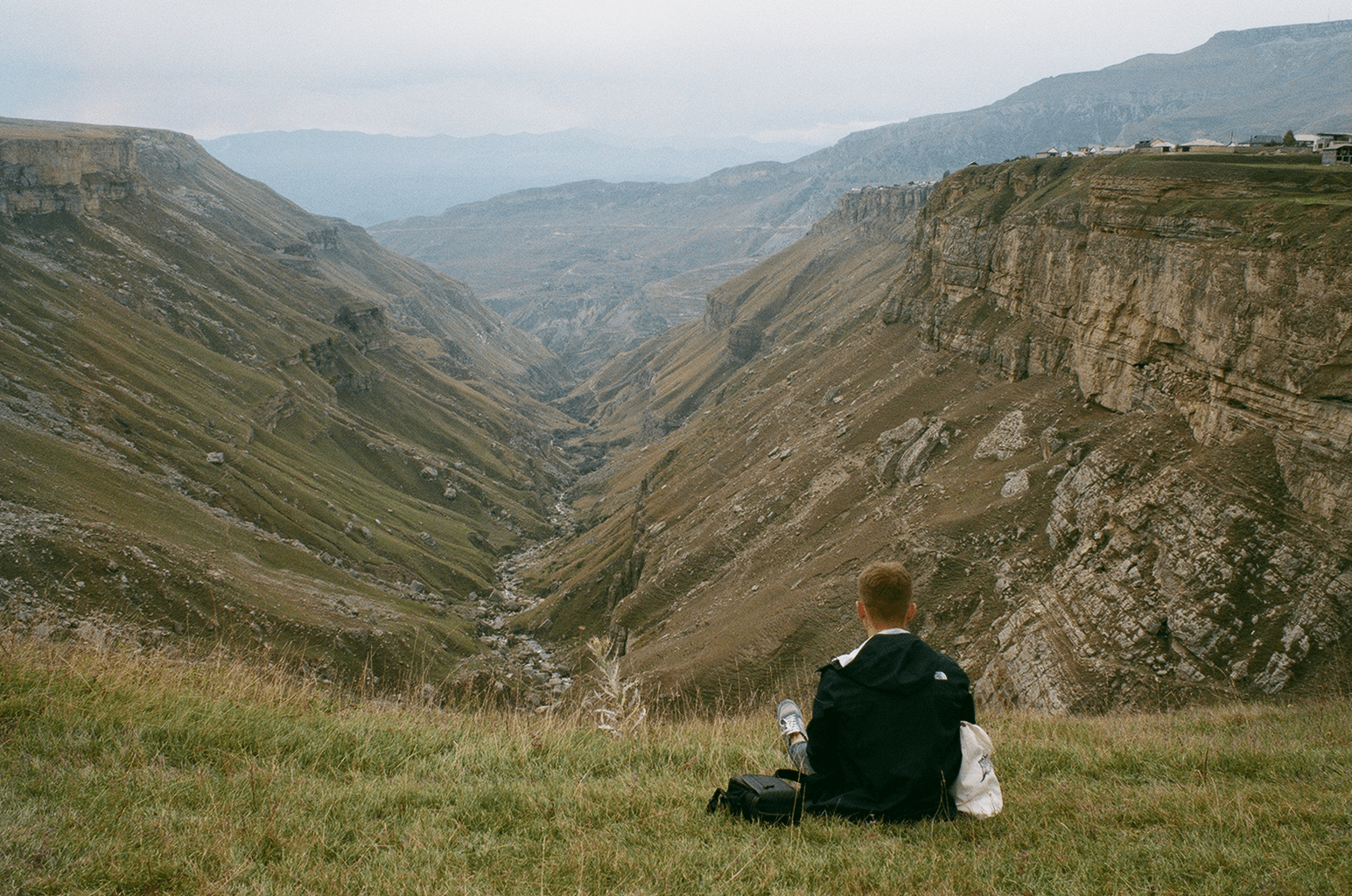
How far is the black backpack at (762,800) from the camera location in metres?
8.16

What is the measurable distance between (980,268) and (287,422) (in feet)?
302

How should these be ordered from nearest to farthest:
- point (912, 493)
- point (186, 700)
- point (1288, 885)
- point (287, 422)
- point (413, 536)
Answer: point (1288, 885) → point (186, 700) → point (912, 493) → point (413, 536) → point (287, 422)

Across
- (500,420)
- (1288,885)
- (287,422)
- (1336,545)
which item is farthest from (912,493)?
(500,420)

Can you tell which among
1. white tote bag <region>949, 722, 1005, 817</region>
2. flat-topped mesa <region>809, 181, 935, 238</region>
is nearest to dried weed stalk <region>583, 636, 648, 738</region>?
white tote bag <region>949, 722, 1005, 817</region>

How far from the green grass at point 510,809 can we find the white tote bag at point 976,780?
175 mm

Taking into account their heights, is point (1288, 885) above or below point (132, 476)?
above

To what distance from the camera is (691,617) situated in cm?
5612

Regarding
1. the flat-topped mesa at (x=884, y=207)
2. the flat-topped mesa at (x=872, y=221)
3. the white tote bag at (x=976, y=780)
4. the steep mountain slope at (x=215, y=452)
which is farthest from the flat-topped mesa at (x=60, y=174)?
the white tote bag at (x=976, y=780)

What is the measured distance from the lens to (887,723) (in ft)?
27.2

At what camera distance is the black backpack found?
8164 millimetres

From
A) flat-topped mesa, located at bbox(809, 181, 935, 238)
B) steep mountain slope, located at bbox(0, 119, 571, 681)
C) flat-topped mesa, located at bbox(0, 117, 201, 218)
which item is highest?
flat-topped mesa, located at bbox(0, 117, 201, 218)

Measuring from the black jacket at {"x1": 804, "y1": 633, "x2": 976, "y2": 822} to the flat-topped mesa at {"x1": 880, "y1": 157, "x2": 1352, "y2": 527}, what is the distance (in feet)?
80.5

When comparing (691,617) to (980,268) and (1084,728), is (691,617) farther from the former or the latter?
(1084,728)

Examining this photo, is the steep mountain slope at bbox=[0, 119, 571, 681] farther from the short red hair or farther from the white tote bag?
the white tote bag
